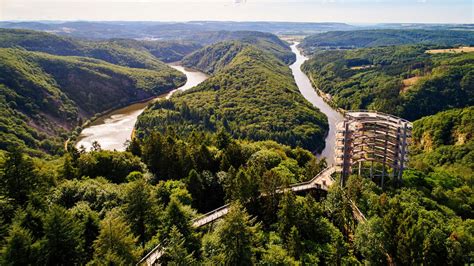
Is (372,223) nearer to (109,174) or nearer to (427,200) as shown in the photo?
(427,200)

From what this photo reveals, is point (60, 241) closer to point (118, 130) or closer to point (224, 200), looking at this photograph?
point (224, 200)

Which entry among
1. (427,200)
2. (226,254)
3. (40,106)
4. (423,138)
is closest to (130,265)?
(226,254)

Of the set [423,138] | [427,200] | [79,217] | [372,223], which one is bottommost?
[423,138]

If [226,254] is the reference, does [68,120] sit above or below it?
below

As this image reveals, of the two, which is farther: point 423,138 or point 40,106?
point 40,106

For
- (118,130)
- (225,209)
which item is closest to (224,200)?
(225,209)

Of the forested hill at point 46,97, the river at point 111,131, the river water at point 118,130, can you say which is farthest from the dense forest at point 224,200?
the river at point 111,131

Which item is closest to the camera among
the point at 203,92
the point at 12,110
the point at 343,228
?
the point at 343,228
